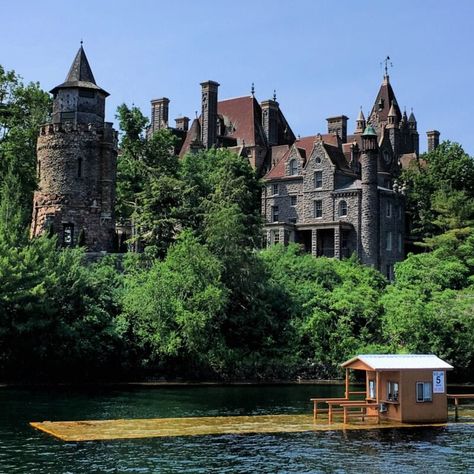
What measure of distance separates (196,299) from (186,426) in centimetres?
2093

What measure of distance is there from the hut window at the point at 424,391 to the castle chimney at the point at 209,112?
5921cm

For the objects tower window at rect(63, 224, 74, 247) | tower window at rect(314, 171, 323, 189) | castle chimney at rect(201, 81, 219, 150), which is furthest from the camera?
castle chimney at rect(201, 81, 219, 150)

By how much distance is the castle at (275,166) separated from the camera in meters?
62.6

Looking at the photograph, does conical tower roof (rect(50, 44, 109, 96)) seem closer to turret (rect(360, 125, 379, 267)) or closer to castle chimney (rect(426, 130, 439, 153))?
turret (rect(360, 125, 379, 267))

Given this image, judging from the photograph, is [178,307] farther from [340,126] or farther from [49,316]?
[340,126]

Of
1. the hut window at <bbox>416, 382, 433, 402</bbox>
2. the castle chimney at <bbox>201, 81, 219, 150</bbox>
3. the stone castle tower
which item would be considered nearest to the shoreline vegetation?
the stone castle tower

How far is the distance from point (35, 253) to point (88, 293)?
15.1ft

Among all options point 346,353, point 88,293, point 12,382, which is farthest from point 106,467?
point 346,353

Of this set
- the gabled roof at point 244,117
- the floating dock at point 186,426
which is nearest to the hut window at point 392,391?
the floating dock at point 186,426

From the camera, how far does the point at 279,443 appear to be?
89.3 ft

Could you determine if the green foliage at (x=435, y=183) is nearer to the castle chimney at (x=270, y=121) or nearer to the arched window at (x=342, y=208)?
the arched window at (x=342, y=208)

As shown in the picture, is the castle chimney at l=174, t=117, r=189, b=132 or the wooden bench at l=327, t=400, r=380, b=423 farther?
the castle chimney at l=174, t=117, r=189, b=132

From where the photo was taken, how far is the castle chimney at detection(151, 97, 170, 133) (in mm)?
95569

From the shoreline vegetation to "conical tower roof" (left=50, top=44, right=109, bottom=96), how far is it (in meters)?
4.34
